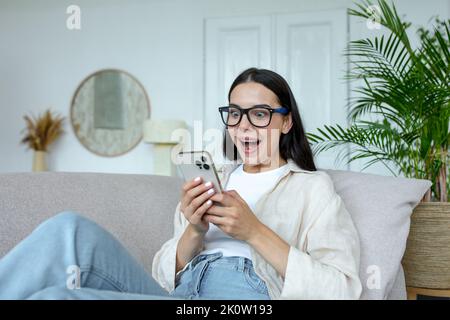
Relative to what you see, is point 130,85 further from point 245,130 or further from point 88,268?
point 88,268

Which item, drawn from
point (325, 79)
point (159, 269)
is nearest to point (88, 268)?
point (159, 269)

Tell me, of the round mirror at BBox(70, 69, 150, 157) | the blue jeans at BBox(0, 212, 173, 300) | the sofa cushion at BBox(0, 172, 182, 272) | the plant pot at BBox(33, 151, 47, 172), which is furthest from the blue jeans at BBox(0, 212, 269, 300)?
the plant pot at BBox(33, 151, 47, 172)

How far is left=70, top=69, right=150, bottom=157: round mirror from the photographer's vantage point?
16.8 ft

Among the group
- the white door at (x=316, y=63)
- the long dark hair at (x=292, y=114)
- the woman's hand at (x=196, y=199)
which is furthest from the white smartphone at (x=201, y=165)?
the white door at (x=316, y=63)

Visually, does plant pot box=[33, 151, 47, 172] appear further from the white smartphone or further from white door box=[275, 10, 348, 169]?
the white smartphone

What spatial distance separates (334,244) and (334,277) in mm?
95

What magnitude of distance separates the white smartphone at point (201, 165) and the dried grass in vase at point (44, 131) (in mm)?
4275

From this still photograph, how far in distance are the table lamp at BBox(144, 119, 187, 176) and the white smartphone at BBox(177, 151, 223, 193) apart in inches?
Answer: 127

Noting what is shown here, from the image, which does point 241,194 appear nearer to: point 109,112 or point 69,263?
point 69,263

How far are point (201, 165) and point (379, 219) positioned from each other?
64cm

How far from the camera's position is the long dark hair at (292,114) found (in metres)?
1.56

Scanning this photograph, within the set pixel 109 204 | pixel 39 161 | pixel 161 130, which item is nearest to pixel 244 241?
pixel 109 204

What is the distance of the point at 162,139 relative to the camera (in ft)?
14.8
